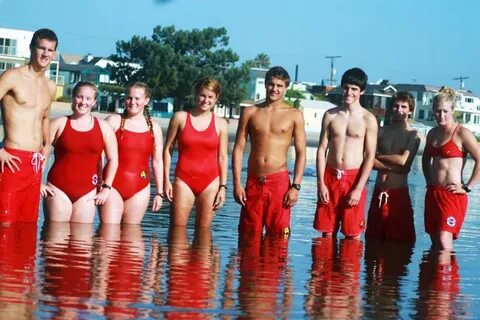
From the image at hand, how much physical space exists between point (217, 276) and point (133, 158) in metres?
2.85

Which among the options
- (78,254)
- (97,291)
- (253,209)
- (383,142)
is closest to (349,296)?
(97,291)

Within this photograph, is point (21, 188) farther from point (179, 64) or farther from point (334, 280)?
point (179, 64)

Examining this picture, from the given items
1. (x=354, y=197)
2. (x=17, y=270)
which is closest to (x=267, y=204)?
(x=354, y=197)

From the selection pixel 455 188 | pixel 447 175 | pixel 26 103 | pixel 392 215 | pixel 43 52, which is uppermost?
pixel 43 52

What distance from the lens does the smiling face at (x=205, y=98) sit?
427 inches

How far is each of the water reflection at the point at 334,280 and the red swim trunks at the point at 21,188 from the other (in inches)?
98.2

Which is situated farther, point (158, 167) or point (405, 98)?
point (405, 98)

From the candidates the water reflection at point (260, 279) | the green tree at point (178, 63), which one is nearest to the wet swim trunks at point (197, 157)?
the water reflection at point (260, 279)

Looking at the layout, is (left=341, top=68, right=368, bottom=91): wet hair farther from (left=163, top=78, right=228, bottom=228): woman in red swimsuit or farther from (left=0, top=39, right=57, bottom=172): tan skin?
(left=0, top=39, right=57, bottom=172): tan skin

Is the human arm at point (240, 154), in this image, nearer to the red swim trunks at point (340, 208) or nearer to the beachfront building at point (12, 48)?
the red swim trunks at point (340, 208)

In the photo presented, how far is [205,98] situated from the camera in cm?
1087

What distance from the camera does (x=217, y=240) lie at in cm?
1106

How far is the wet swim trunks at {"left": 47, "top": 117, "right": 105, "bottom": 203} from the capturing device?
34.3ft

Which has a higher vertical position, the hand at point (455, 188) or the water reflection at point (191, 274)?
the hand at point (455, 188)
